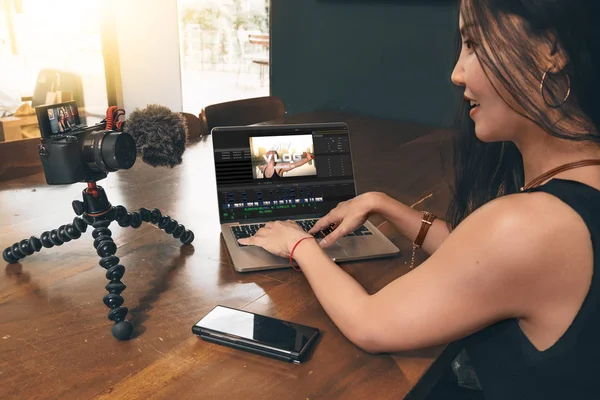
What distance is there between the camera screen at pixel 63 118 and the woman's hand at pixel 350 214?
52 centimetres

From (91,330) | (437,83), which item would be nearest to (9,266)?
(91,330)

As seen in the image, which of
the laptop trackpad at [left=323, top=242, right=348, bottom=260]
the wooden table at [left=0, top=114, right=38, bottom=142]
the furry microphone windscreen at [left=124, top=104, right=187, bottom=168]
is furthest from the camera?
the wooden table at [left=0, top=114, right=38, bottom=142]

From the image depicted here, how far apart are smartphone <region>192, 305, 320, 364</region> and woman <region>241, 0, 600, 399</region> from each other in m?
0.07

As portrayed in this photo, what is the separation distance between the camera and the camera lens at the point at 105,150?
849mm

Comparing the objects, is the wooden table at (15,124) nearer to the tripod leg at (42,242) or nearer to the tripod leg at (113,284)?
the tripod leg at (42,242)

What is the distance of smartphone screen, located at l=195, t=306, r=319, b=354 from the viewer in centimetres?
79

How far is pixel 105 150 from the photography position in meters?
0.85

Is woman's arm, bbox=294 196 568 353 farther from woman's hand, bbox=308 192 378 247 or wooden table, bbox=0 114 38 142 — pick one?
wooden table, bbox=0 114 38 142

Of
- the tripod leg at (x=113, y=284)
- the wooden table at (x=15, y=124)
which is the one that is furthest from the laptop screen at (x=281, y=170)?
the wooden table at (x=15, y=124)

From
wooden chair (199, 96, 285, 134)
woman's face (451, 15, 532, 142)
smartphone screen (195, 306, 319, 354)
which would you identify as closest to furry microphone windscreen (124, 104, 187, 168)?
smartphone screen (195, 306, 319, 354)

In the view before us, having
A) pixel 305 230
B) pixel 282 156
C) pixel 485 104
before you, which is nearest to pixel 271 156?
pixel 282 156

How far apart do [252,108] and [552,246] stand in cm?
209

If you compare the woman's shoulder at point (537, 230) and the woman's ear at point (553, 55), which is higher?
the woman's ear at point (553, 55)

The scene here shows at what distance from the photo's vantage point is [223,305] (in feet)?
2.96
